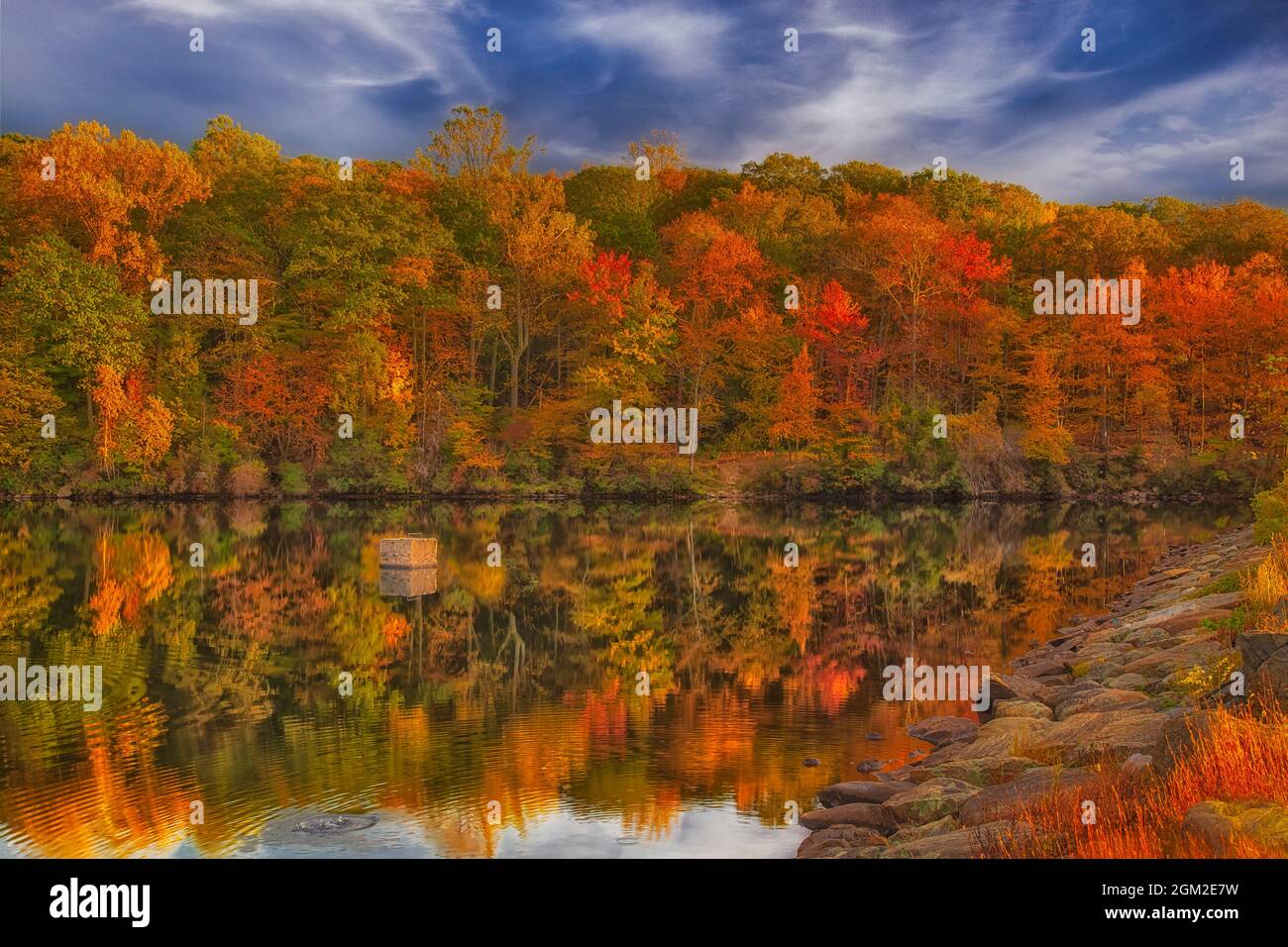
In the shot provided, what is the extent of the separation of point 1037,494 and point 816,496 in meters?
11.4

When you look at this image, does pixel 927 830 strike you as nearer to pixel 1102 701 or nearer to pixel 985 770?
pixel 985 770

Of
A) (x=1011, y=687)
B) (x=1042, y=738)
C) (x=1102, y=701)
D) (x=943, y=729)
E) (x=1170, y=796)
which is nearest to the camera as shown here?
(x=1170, y=796)

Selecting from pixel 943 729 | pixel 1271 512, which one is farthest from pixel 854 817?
pixel 1271 512

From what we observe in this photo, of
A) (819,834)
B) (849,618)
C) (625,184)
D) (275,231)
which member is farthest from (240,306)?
(819,834)

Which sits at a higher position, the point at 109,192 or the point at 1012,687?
the point at 109,192

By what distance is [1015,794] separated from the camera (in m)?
9.91

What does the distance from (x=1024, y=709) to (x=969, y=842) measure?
19.3 ft

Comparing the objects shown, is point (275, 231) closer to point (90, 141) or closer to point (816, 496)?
point (90, 141)

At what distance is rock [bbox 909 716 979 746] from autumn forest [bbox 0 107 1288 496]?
1629 inches

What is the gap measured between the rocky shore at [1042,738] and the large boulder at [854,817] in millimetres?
12

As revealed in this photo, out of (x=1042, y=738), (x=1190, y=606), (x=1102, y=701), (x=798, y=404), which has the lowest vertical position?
(x=1042, y=738)

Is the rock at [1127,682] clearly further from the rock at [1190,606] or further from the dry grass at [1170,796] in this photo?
the dry grass at [1170,796]

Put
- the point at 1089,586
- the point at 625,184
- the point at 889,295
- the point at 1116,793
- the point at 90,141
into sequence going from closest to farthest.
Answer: the point at 1116,793 → the point at 1089,586 → the point at 90,141 → the point at 889,295 → the point at 625,184

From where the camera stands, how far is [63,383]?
179ft
